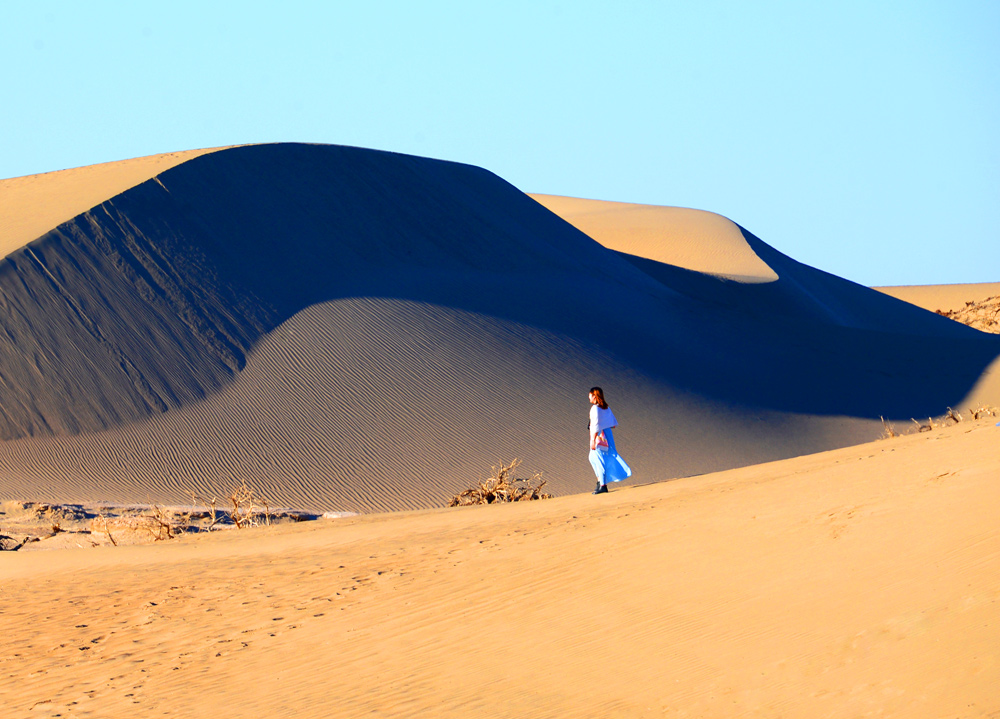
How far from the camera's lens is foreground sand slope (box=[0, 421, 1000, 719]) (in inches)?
165

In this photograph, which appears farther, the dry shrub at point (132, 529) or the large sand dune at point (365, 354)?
the large sand dune at point (365, 354)

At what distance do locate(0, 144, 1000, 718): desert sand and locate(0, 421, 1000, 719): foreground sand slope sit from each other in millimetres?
25

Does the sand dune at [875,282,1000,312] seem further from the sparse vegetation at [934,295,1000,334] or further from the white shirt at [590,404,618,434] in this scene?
the white shirt at [590,404,618,434]

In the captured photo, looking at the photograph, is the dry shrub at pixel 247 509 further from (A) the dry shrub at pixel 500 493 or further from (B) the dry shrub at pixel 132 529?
(A) the dry shrub at pixel 500 493

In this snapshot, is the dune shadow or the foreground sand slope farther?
the dune shadow

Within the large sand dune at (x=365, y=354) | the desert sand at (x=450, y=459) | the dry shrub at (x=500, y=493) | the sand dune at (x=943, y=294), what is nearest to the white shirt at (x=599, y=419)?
the desert sand at (x=450, y=459)

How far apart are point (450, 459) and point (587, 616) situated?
1079 centimetres

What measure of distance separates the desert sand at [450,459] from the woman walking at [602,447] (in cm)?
72

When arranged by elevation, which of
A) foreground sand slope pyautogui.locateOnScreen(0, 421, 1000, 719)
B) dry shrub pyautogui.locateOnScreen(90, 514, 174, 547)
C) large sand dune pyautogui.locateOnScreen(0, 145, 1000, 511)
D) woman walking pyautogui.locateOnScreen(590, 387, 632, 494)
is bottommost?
foreground sand slope pyautogui.locateOnScreen(0, 421, 1000, 719)

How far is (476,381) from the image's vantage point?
1864cm

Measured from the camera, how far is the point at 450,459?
16156 millimetres

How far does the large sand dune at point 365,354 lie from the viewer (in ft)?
51.2

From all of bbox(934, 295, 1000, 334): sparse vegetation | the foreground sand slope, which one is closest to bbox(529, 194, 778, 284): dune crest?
bbox(934, 295, 1000, 334): sparse vegetation

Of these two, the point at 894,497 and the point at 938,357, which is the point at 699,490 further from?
the point at 938,357
